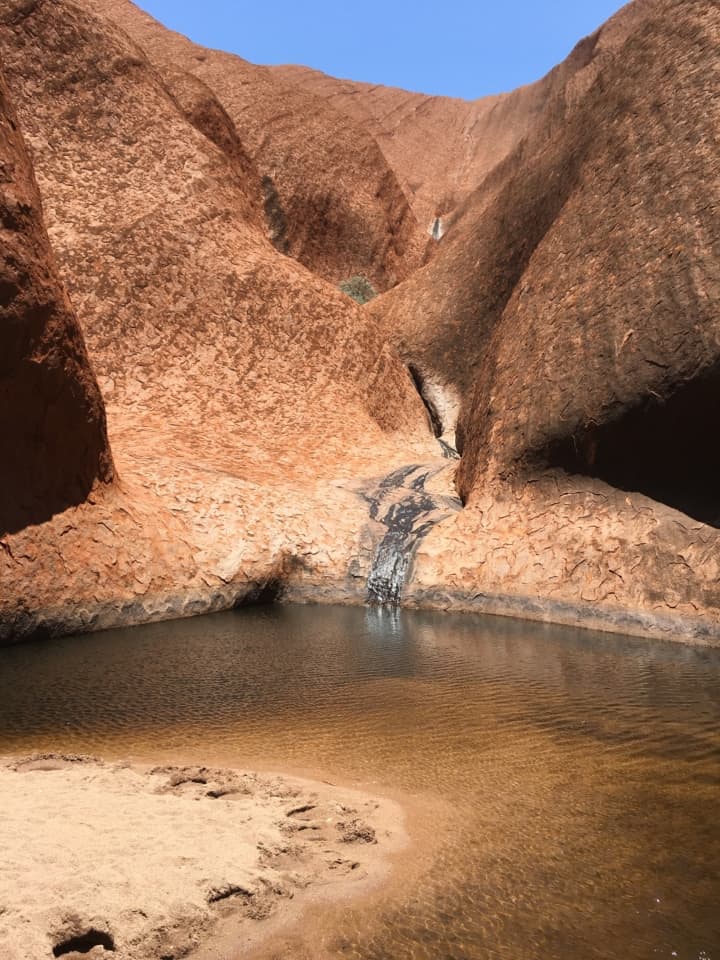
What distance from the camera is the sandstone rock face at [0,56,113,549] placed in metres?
8.13

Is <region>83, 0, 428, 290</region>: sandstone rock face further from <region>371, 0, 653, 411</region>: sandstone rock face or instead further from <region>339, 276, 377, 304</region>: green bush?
<region>371, 0, 653, 411</region>: sandstone rock face

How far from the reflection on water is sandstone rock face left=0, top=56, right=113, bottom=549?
1729 mm

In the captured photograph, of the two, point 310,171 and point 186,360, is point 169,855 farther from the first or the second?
point 310,171

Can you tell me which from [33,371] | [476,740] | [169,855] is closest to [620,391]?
[476,740]

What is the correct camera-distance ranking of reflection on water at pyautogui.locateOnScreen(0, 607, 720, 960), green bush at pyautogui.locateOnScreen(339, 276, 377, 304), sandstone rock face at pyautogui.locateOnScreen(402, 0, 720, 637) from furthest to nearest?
1. green bush at pyautogui.locateOnScreen(339, 276, 377, 304)
2. sandstone rock face at pyautogui.locateOnScreen(402, 0, 720, 637)
3. reflection on water at pyautogui.locateOnScreen(0, 607, 720, 960)

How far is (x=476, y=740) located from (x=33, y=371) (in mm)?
6155

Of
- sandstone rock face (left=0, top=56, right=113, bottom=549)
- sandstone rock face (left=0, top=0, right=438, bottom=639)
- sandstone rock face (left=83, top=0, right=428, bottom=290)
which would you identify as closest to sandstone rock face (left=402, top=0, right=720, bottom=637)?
sandstone rock face (left=0, top=0, right=438, bottom=639)

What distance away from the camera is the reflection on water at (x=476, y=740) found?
295cm

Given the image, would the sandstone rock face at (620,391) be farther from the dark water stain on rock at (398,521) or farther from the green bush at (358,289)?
the green bush at (358,289)

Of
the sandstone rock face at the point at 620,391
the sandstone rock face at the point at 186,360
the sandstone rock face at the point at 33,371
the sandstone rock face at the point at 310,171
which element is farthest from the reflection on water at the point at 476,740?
the sandstone rock face at the point at 310,171

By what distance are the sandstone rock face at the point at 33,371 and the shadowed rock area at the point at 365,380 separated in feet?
0.14

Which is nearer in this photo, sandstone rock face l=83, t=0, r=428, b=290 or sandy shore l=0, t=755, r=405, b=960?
sandy shore l=0, t=755, r=405, b=960

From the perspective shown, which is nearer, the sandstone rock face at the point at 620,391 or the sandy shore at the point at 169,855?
the sandy shore at the point at 169,855

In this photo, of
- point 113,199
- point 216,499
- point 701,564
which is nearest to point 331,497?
point 216,499
